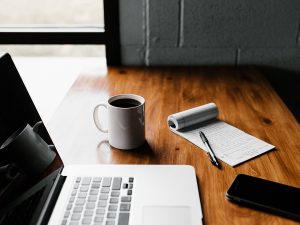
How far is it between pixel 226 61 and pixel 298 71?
0.96 feet

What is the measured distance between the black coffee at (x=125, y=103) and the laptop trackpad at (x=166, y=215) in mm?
283

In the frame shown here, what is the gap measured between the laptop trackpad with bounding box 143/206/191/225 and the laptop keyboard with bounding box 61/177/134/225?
37 mm

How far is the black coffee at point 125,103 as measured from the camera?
0.90 meters

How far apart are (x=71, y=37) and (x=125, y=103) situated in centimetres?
71

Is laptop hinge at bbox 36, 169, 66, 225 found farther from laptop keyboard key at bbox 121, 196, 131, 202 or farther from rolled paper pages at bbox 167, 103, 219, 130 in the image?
rolled paper pages at bbox 167, 103, 219, 130

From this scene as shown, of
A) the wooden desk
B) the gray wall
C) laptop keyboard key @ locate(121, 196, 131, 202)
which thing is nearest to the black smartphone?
the wooden desk

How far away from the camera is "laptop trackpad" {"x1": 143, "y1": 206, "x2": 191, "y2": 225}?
26.1 inches

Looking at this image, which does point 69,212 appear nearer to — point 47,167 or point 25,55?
point 47,167

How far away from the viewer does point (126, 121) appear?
0.85 meters

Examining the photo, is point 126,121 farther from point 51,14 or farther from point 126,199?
point 51,14

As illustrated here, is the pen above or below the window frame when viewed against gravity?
below

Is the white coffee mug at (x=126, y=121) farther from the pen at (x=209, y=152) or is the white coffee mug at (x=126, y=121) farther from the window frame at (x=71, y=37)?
the window frame at (x=71, y=37)

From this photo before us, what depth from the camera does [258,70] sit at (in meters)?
1.46

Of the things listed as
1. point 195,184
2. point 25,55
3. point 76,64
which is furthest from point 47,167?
point 25,55
